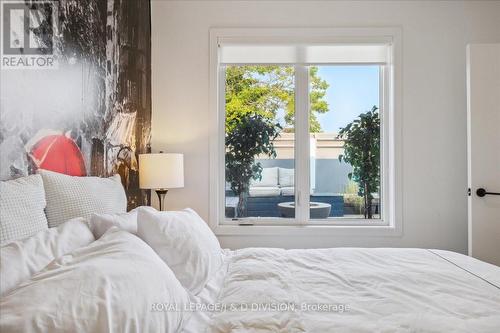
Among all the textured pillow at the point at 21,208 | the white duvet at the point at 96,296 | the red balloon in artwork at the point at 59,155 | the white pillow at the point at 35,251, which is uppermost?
the red balloon in artwork at the point at 59,155

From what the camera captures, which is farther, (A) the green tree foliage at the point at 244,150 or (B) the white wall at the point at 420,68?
(A) the green tree foliage at the point at 244,150

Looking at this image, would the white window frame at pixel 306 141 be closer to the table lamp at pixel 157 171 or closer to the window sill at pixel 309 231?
the window sill at pixel 309 231

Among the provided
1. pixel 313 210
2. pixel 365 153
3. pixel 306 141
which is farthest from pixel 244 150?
pixel 365 153

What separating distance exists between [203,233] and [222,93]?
1756 millimetres

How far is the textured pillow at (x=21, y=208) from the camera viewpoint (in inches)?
38.5

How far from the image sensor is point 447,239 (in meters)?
2.84

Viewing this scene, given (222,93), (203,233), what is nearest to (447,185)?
(222,93)

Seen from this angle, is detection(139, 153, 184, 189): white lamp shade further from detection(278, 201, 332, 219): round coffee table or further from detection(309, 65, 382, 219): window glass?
detection(309, 65, 382, 219): window glass

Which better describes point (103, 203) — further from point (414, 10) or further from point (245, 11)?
point (414, 10)

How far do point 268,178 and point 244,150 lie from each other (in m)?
0.34

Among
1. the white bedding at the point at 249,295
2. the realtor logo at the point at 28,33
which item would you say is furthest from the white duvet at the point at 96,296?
the realtor logo at the point at 28,33

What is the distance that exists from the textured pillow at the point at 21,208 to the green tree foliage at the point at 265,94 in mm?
1976

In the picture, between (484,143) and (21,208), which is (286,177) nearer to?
(484,143)

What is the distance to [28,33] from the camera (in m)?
1.26
